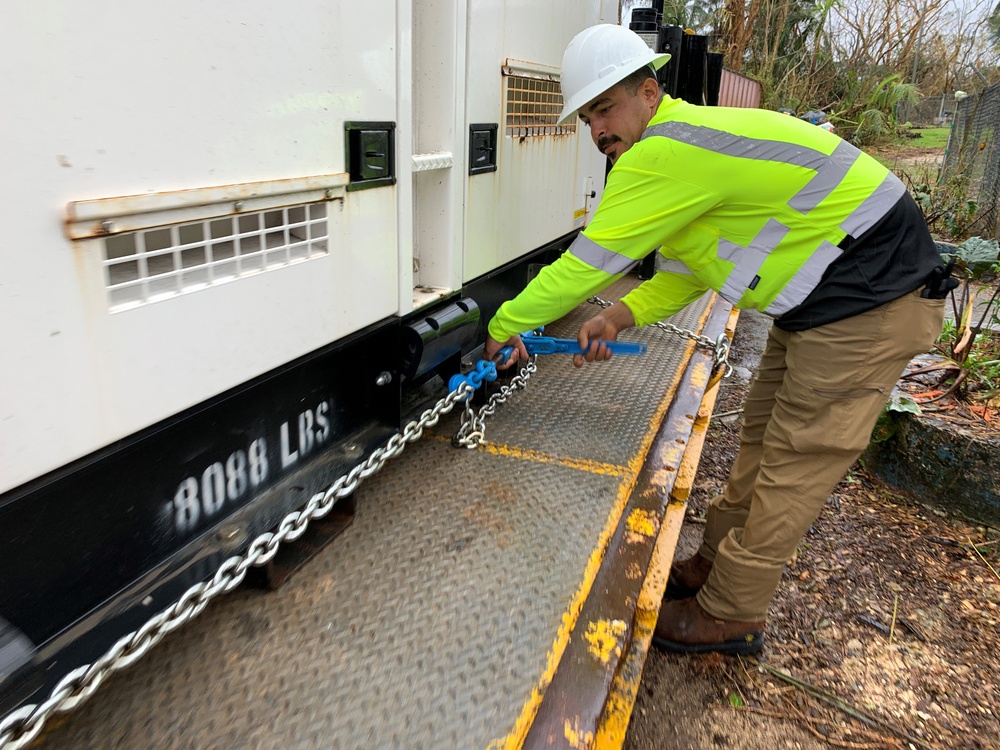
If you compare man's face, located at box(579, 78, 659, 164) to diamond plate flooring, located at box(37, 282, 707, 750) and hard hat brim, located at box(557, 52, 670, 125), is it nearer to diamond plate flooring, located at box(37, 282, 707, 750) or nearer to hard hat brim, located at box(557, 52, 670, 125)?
hard hat brim, located at box(557, 52, 670, 125)

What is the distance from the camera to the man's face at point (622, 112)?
2.24 m

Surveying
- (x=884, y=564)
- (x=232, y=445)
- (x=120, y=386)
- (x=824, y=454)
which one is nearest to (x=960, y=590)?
(x=884, y=564)

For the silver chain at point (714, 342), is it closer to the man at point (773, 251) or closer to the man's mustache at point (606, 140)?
the man at point (773, 251)

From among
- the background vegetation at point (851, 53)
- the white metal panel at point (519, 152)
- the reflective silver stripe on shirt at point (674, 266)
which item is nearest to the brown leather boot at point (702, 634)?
the reflective silver stripe on shirt at point (674, 266)

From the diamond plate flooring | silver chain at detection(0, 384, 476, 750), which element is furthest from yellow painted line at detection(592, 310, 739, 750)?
silver chain at detection(0, 384, 476, 750)

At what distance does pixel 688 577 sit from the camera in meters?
2.75

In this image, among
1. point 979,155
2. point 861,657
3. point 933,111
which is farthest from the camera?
point 933,111

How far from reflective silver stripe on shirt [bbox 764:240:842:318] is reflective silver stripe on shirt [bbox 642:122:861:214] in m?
0.13

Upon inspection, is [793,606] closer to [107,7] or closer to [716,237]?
[716,237]

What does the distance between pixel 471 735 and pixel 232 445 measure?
0.85 metres

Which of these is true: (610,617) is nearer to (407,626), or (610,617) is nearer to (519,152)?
(407,626)

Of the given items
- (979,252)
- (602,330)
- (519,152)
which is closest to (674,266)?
(602,330)

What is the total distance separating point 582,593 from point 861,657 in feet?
4.05

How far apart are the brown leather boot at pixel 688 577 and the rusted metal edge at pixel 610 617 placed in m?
0.33
